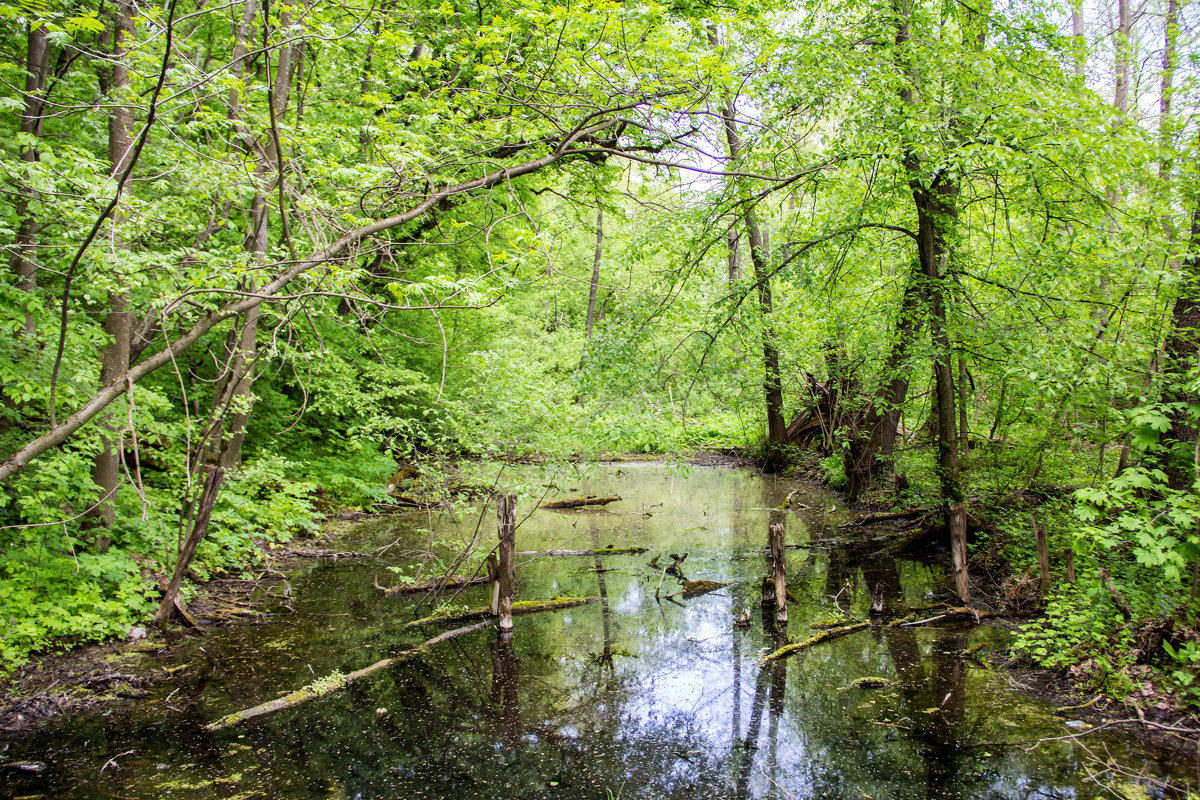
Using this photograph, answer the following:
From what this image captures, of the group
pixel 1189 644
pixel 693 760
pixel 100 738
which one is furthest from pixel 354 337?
pixel 1189 644

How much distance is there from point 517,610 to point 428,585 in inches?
57.6

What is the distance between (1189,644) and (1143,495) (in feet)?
6.45

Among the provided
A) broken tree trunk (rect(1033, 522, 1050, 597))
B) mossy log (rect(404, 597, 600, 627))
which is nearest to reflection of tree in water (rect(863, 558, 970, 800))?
broken tree trunk (rect(1033, 522, 1050, 597))

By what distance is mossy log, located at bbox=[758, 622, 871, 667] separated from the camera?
6453 millimetres

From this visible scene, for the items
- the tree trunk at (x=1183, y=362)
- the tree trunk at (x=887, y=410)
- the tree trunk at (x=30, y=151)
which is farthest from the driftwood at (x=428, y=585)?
the tree trunk at (x=1183, y=362)

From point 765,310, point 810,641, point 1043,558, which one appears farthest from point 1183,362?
point 765,310

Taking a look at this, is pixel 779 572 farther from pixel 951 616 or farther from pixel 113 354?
pixel 113 354

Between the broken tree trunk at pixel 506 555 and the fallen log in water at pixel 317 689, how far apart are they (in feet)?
2.38

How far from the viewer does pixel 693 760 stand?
16.1ft

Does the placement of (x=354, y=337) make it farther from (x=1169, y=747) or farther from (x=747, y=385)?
(x=1169, y=747)

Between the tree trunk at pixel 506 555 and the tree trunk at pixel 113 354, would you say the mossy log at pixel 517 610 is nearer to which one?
the tree trunk at pixel 506 555

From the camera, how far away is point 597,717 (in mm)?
5543

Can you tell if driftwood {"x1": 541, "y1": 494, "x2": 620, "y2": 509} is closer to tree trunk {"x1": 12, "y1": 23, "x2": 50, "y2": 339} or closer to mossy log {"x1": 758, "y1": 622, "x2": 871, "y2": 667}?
mossy log {"x1": 758, "y1": 622, "x2": 871, "y2": 667}

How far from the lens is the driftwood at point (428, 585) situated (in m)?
8.23
